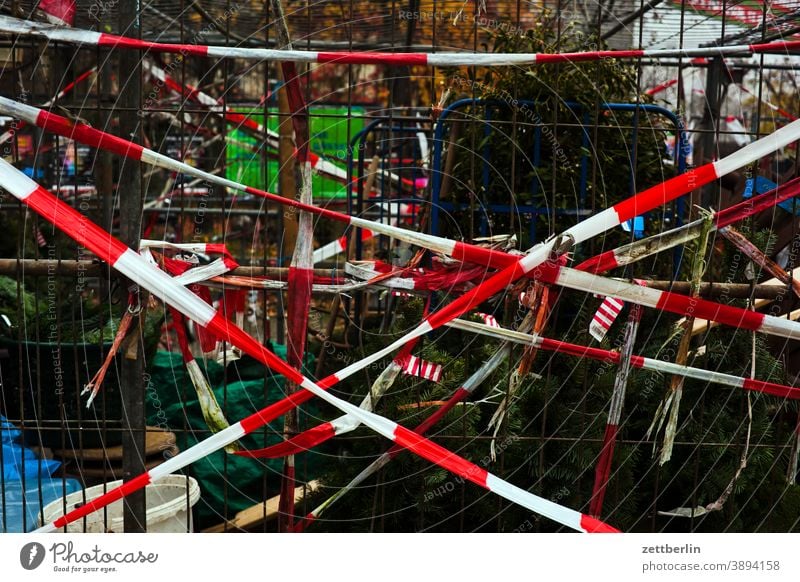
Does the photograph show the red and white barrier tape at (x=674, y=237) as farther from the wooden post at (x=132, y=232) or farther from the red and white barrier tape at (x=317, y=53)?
the wooden post at (x=132, y=232)

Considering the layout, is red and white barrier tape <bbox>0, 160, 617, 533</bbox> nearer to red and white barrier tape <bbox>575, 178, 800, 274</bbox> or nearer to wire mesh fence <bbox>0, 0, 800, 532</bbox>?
wire mesh fence <bbox>0, 0, 800, 532</bbox>

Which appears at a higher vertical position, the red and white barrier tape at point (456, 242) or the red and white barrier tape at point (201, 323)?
the red and white barrier tape at point (456, 242)

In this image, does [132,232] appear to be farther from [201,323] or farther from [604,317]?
[604,317]

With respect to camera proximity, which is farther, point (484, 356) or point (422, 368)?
point (484, 356)

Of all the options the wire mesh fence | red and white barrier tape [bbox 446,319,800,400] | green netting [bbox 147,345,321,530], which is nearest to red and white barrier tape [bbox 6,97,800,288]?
the wire mesh fence

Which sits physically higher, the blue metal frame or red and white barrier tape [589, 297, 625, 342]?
the blue metal frame

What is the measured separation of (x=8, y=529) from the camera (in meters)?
4.73

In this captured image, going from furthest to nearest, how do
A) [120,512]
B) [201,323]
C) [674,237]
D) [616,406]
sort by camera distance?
[120,512] → [616,406] → [674,237] → [201,323]

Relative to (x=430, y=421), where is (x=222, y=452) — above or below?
below

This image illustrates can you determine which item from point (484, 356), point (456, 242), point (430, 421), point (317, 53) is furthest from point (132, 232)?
point (484, 356)

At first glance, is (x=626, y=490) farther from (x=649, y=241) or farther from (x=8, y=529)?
(x=8, y=529)

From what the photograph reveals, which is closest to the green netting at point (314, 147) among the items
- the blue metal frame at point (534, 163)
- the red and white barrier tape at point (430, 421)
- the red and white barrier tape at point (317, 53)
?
the blue metal frame at point (534, 163)

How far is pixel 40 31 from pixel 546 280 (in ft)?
7.95
